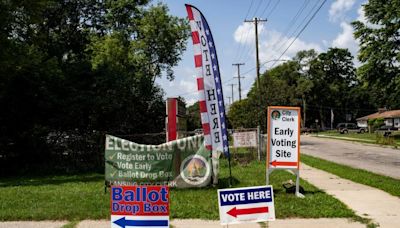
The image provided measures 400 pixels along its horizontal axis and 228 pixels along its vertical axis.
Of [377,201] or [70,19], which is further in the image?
[70,19]

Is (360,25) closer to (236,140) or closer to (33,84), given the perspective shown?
(236,140)

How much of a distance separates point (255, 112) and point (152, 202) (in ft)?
116

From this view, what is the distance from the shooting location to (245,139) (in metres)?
21.3

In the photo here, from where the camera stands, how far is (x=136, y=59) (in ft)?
113

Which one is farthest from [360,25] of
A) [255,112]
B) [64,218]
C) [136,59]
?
[64,218]

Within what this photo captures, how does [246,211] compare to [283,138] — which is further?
[283,138]

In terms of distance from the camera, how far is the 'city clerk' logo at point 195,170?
11922 mm

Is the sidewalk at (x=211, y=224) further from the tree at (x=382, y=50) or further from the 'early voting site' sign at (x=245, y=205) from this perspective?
the tree at (x=382, y=50)

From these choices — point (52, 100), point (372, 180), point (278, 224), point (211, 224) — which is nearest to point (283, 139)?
point (278, 224)

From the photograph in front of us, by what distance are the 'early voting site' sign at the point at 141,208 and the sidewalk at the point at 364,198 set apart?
4471 mm

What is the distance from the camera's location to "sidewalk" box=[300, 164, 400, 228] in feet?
28.0

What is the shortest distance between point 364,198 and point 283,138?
236 cm

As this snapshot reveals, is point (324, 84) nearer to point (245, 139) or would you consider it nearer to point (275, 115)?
point (245, 139)

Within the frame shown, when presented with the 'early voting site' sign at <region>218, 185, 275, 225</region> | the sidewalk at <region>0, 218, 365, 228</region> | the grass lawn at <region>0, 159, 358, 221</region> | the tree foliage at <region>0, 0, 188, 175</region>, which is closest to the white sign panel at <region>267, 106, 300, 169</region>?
the grass lawn at <region>0, 159, 358, 221</region>
